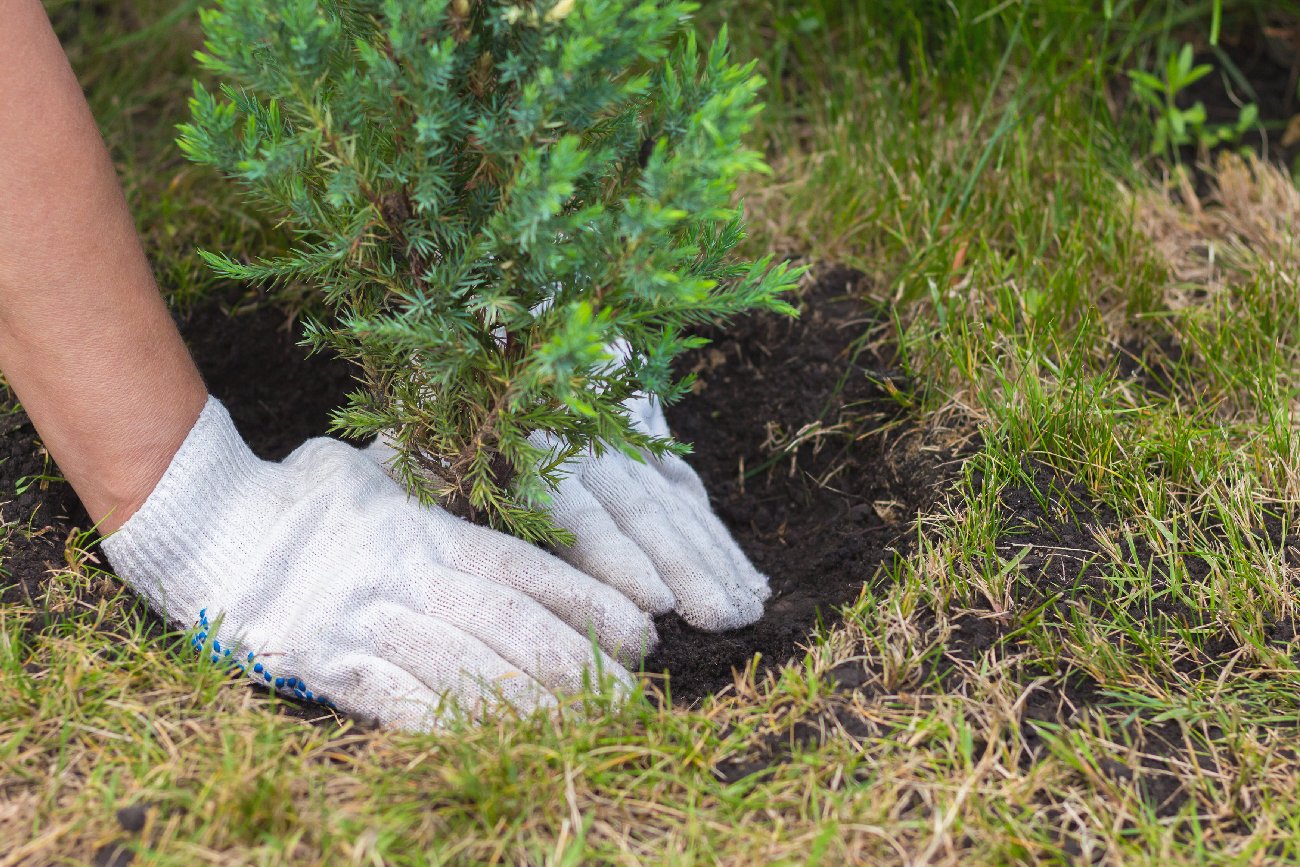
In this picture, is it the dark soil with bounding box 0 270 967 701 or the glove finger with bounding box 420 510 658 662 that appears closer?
the glove finger with bounding box 420 510 658 662

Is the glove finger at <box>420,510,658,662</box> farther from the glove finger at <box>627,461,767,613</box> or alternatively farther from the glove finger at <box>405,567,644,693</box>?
the glove finger at <box>627,461,767,613</box>

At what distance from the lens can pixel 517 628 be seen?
191 centimetres

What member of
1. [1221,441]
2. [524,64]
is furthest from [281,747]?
[1221,441]

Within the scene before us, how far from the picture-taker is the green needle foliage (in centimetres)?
150

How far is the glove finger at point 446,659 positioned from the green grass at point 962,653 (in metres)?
0.14

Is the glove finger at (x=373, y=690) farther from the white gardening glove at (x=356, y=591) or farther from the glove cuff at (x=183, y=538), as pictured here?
the glove cuff at (x=183, y=538)

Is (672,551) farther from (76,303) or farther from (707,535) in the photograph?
(76,303)

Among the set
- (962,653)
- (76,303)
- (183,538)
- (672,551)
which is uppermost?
(76,303)

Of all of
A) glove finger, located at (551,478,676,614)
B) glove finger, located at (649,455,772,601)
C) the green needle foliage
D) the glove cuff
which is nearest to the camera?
the green needle foliage

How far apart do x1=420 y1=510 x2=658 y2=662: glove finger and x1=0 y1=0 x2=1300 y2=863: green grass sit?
0.85 feet

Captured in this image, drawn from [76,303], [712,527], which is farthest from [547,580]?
[76,303]

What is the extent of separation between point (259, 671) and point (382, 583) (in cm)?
25

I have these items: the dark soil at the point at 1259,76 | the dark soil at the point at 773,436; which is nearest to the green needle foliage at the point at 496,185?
the dark soil at the point at 773,436

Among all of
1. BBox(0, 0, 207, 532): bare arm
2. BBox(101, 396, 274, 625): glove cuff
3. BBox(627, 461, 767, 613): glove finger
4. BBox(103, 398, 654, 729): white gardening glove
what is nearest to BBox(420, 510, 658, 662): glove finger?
BBox(103, 398, 654, 729): white gardening glove
